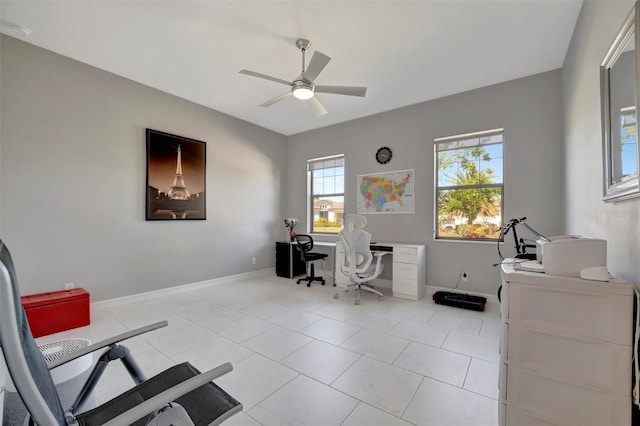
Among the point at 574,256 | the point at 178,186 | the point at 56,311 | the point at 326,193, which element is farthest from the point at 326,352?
the point at 326,193

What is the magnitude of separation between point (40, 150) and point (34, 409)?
3508 mm

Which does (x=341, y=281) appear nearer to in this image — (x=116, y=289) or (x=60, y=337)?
(x=116, y=289)

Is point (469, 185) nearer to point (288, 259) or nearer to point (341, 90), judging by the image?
point (341, 90)

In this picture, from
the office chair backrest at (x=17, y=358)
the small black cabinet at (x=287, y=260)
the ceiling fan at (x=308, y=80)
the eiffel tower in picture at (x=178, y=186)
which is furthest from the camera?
the small black cabinet at (x=287, y=260)

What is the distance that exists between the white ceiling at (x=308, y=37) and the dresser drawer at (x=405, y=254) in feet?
7.40

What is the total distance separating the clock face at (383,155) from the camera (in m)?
4.57

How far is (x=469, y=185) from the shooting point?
3.93 meters

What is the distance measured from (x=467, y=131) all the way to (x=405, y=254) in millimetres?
1981

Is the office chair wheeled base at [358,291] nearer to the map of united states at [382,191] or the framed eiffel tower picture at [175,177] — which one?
the map of united states at [382,191]

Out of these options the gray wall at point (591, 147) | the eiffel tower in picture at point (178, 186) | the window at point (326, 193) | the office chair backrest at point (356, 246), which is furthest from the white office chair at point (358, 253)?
the eiffel tower in picture at point (178, 186)

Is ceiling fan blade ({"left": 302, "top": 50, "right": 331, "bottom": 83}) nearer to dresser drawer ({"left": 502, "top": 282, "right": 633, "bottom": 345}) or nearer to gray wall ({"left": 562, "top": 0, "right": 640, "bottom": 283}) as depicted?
gray wall ({"left": 562, "top": 0, "right": 640, "bottom": 283})

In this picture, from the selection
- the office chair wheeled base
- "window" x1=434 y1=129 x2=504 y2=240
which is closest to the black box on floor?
the office chair wheeled base

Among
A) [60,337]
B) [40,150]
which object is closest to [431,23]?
[40,150]

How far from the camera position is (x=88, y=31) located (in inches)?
104
